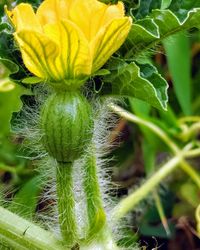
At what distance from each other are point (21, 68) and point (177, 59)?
892 mm

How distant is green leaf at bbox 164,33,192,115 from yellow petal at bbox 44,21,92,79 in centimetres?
90


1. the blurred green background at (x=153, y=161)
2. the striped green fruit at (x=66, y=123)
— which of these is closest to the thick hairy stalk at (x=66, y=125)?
the striped green fruit at (x=66, y=123)

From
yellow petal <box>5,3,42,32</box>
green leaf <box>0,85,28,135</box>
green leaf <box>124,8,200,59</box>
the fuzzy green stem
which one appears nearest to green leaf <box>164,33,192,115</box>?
green leaf <box>0,85,28,135</box>

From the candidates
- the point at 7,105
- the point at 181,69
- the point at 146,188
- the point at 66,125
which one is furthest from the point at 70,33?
the point at 181,69

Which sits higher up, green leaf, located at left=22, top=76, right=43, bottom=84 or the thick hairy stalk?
green leaf, located at left=22, top=76, right=43, bottom=84

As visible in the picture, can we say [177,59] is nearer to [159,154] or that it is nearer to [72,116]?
[159,154]

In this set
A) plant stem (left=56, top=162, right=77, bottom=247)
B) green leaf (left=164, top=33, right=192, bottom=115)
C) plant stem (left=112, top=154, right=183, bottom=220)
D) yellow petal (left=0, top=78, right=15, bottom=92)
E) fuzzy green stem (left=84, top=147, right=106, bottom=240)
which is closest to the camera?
plant stem (left=56, top=162, right=77, bottom=247)

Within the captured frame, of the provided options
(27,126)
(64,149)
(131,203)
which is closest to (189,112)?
(131,203)

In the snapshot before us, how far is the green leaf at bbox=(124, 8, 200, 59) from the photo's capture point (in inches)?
37.0

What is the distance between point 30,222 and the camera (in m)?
1.05

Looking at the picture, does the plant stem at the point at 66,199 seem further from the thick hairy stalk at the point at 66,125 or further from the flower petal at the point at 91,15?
the flower petal at the point at 91,15

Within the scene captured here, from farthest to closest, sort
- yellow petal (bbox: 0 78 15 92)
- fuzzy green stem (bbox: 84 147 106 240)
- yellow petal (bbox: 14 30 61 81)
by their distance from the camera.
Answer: yellow petal (bbox: 0 78 15 92)
fuzzy green stem (bbox: 84 147 106 240)
yellow petal (bbox: 14 30 61 81)

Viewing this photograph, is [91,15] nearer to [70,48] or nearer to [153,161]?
[70,48]

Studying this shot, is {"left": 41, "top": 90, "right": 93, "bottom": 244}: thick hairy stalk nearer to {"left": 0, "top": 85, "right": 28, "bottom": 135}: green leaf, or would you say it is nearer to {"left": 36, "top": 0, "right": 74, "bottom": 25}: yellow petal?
{"left": 36, "top": 0, "right": 74, "bottom": 25}: yellow petal
